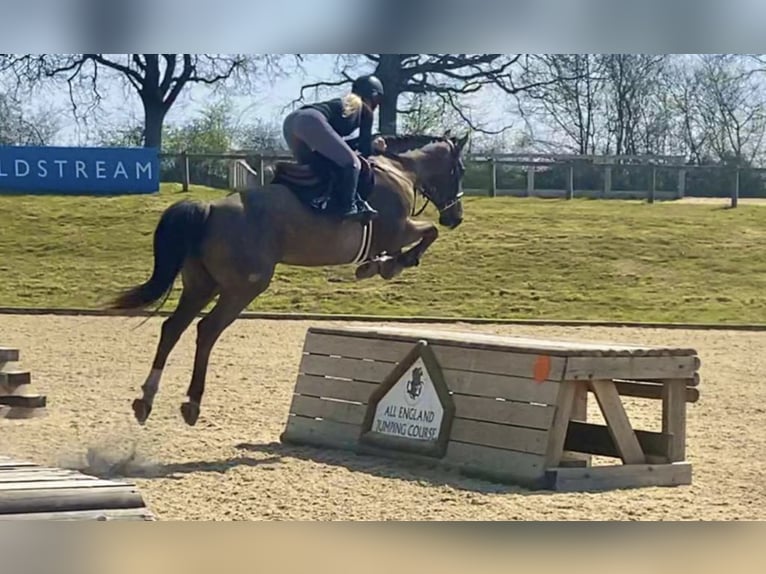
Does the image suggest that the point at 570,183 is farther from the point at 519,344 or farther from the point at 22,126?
the point at 519,344

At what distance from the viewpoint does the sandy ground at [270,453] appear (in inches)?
212

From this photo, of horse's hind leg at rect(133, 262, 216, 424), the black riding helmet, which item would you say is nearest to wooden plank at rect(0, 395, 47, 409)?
horse's hind leg at rect(133, 262, 216, 424)

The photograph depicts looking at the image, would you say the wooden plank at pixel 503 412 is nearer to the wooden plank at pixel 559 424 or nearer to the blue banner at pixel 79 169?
the wooden plank at pixel 559 424

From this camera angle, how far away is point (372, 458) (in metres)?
6.35

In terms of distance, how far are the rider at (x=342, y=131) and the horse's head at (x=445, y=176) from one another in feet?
1.97

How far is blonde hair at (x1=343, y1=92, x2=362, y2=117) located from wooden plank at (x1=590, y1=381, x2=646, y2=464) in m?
1.80

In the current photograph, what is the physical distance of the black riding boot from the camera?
6641 millimetres

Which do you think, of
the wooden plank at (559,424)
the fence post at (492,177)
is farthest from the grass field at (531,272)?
the wooden plank at (559,424)

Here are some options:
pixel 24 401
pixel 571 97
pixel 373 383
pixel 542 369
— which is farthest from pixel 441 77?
pixel 24 401

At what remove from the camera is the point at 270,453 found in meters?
6.59

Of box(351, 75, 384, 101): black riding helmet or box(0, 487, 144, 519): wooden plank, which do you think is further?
box(351, 75, 384, 101): black riding helmet

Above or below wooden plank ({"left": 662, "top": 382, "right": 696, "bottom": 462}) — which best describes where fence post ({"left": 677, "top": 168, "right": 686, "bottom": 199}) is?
above

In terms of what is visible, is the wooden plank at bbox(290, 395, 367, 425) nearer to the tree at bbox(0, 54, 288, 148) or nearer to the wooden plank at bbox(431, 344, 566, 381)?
the wooden plank at bbox(431, 344, 566, 381)

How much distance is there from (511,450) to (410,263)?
1.59 metres
